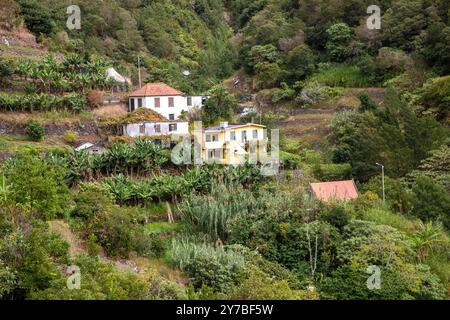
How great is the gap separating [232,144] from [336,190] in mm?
8266

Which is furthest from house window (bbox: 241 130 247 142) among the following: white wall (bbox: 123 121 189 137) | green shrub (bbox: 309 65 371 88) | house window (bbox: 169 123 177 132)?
green shrub (bbox: 309 65 371 88)

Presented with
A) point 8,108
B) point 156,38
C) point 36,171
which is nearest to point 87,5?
point 156,38

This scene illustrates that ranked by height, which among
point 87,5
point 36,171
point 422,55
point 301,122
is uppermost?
point 87,5

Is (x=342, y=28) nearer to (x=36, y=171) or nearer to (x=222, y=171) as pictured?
(x=222, y=171)

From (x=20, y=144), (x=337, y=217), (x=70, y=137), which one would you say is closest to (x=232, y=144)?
(x=70, y=137)

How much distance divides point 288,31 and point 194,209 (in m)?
33.5

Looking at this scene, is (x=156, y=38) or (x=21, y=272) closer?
(x=21, y=272)

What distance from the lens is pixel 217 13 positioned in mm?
92312

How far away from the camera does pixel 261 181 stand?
1443 inches

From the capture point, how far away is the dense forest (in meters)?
25.2

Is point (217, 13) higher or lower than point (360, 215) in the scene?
higher

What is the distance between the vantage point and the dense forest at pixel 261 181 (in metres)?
25.2

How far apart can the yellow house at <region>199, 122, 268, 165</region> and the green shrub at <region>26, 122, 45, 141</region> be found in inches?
352

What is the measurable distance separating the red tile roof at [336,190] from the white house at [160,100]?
44.1ft
